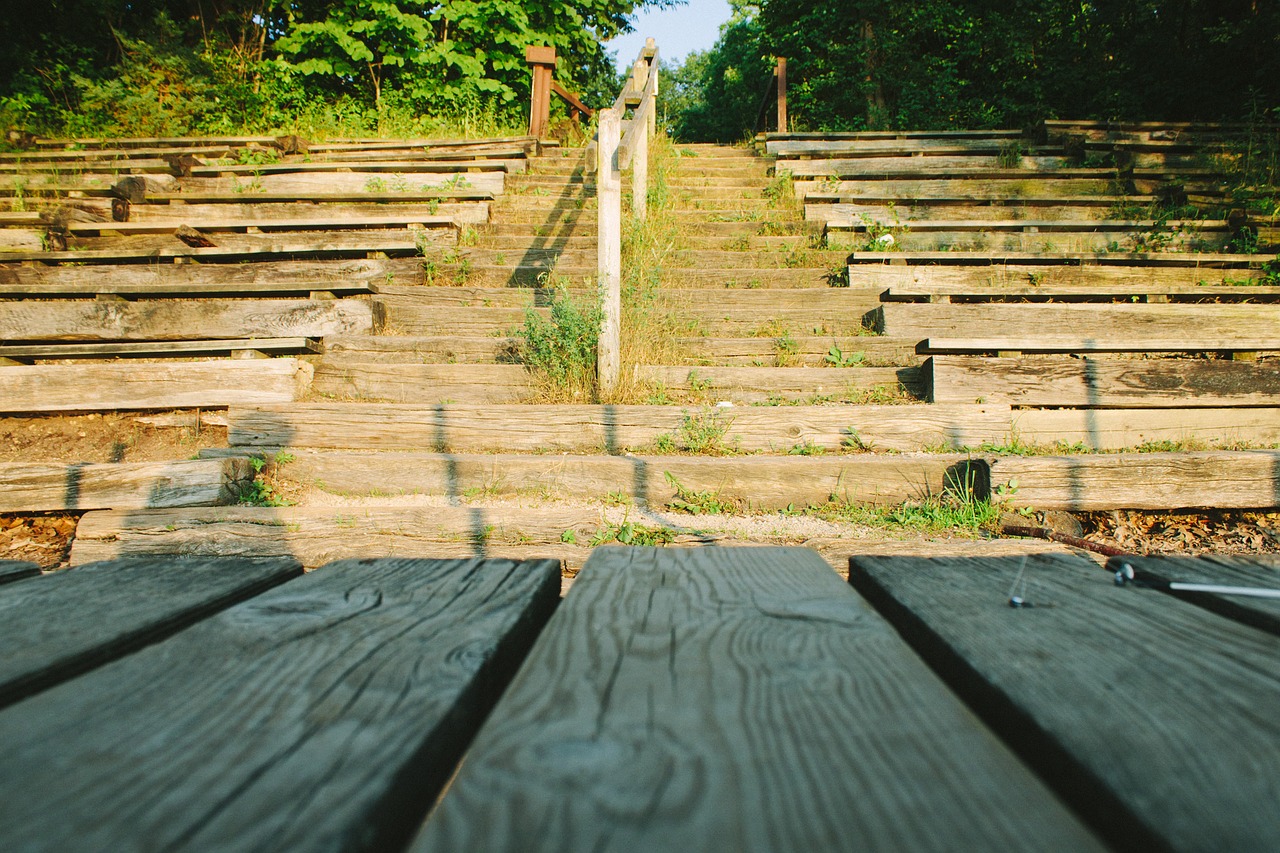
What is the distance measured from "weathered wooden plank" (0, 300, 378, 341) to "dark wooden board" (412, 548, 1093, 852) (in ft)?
13.5

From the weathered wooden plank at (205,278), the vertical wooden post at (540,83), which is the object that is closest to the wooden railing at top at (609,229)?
the weathered wooden plank at (205,278)

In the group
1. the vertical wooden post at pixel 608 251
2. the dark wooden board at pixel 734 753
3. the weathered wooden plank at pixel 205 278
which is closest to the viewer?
the dark wooden board at pixel 734 753

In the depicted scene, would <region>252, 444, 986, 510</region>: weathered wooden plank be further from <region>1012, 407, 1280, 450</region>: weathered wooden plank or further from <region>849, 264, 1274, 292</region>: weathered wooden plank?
<region>849, 264, 1274, 292</region>: weathered wooden plank

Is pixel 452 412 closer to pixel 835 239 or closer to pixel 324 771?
pixel 324 771

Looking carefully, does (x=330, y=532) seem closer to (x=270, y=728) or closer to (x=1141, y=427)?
(x=270, y=728)

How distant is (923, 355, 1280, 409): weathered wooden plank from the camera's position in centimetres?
352

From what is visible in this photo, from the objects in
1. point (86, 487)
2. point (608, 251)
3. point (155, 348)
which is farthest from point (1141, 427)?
point (155, 348)

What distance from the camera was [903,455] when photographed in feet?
10.6

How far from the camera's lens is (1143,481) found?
284 cm

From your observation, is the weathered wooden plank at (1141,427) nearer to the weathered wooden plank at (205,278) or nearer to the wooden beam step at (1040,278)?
the wooden beam step at (1040,278)

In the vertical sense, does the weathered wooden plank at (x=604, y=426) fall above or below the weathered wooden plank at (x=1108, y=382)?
below

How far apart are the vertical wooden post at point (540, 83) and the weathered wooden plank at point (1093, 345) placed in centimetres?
593

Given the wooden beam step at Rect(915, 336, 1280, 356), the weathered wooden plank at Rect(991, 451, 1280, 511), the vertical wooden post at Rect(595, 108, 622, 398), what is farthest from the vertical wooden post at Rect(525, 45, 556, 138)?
the weathered wooden plank at Rect(991, 451, 1280, 511)

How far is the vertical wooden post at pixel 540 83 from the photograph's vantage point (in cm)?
747
